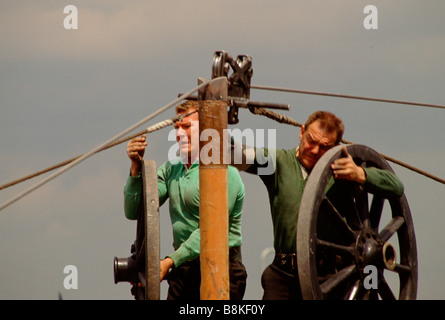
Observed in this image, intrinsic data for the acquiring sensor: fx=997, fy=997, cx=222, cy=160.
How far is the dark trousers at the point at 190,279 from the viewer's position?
758 centimetres

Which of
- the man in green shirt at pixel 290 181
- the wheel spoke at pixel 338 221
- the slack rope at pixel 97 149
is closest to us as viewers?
the slack rope at pixel 97 149

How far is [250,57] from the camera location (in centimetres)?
678

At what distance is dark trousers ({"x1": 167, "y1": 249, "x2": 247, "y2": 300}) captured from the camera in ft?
24.9

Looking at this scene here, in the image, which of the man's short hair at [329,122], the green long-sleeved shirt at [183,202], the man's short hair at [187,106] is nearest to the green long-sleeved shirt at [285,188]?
the man's short hair at [329,122]

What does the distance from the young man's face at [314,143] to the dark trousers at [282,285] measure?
766mm

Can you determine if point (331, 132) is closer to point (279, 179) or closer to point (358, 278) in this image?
point (279, 179)

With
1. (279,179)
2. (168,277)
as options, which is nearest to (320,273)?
(279,179)

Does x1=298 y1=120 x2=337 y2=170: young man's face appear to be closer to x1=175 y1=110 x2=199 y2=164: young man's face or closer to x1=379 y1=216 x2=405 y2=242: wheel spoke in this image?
x1=379 y1=216 x2=405 y2=242: wheel spoke

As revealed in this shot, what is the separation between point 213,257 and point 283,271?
953 millimetres

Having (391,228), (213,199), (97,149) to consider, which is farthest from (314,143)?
(97,149)

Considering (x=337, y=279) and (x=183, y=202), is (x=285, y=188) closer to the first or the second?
(x=337, y=279)

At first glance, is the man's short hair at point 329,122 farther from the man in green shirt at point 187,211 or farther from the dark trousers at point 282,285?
the dark trousers at point 282,285

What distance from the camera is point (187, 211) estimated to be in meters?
7.55

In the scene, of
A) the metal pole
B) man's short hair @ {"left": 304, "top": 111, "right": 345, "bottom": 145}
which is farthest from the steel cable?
the metal pole
